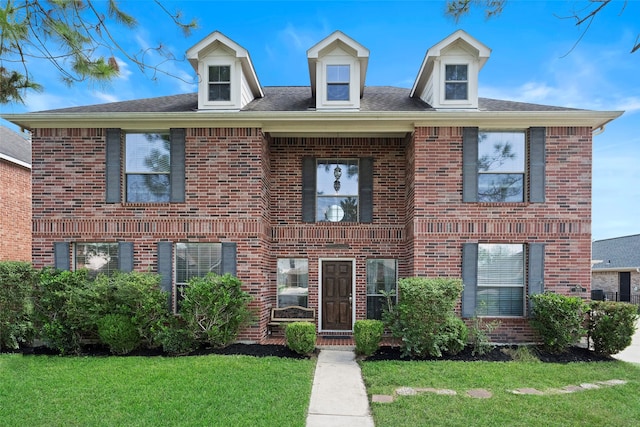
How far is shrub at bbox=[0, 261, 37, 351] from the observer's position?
7.70 meters

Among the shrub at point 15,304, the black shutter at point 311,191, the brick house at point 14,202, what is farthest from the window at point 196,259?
the brick house at point 14,202

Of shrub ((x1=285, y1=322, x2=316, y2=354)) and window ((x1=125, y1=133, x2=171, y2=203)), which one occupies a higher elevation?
window ((x1=125, y1=133, x2=171, y2=203))

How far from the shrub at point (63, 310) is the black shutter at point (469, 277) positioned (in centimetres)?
771

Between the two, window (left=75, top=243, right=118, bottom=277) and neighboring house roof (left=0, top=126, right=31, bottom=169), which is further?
neighboring house roof (left=0, top=126, right=31, bottom=169)

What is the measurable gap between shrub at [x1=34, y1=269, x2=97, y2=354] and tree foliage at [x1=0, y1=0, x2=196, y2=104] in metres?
4.68

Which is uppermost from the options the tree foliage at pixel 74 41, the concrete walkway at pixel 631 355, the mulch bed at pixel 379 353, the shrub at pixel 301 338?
the tree foliage at pixel 74 41

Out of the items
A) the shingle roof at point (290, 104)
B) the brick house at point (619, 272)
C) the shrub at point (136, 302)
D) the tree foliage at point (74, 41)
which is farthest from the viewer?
the brick house at point (619, 272)

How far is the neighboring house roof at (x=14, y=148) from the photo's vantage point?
493 inches

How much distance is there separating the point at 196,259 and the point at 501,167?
7217 millimetres

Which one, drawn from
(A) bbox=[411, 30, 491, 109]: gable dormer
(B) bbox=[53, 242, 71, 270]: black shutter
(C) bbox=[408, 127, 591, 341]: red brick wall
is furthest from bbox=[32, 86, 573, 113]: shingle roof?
(B) bbox=[53, 242, 71, 270]: black shutter

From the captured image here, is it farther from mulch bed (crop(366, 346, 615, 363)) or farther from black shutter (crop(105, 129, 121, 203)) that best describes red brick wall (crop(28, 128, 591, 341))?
mulch bed (crop(366, 346, 615, 363))

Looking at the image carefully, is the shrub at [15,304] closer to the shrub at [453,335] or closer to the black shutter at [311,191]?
the black shutter at [311,191]

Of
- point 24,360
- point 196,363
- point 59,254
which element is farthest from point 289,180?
point 24,360

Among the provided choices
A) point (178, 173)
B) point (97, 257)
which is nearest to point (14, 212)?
point (97, 257)
